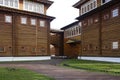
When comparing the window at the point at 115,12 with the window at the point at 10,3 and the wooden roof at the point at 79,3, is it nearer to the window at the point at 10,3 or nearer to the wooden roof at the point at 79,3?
the wooden roof at the point at 79,3

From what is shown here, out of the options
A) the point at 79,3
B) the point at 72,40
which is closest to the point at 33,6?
the point at 79,3

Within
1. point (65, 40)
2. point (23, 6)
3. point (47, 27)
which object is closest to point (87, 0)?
point (47, 27)

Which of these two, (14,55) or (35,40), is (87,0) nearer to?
(35,40)

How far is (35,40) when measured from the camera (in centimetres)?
4216

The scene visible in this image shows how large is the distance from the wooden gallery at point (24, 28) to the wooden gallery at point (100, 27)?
22.8 ft

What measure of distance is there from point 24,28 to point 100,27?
43.2 ft

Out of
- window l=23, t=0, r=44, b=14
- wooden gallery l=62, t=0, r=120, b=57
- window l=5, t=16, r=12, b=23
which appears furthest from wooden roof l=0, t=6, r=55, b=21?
wooden gallery l=62, t=0, r=120, b=57

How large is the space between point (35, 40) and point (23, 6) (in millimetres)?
6492

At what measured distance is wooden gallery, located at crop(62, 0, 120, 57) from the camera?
32.9 m

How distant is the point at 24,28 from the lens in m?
40.4

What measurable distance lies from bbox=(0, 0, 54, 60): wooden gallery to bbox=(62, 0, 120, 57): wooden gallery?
22.8ft

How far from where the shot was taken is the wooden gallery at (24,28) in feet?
124

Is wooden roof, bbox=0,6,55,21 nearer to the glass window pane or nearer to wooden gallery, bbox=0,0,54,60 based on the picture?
wooden gallery, bbox=0,0,54,60

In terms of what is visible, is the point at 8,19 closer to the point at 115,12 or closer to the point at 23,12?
the point at 23,12
